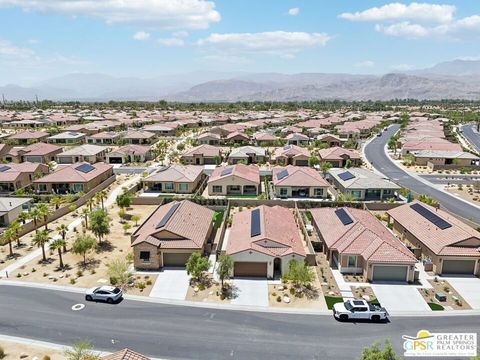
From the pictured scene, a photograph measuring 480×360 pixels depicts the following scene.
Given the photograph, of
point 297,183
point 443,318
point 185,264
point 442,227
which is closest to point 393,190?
point 297,183

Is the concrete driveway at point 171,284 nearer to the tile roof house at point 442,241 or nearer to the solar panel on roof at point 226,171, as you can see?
the tile roof house at point 442,241

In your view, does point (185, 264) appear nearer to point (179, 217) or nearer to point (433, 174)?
point (179, 217)

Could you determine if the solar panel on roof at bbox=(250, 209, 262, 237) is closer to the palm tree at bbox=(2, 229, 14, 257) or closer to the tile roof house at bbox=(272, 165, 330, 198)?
the tile roof house at bbox=(272, 165, 330, 198)

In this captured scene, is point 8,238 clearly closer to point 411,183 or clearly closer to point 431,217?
point 431,217

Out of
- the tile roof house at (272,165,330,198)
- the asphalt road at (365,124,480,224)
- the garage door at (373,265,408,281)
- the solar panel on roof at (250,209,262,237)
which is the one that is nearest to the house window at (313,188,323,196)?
the tile roof house at (272,165,330,198)

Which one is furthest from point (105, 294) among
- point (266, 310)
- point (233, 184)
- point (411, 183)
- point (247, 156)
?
point (411, 183)
